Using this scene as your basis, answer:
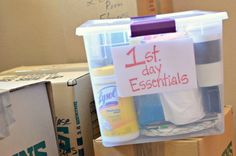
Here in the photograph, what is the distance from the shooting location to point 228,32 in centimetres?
161

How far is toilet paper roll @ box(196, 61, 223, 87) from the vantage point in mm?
984

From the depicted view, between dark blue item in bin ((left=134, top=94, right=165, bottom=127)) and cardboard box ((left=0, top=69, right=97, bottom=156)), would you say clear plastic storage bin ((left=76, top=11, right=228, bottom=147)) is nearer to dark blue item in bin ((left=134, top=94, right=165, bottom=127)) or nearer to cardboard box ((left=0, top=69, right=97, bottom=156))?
dark blue item in bin ((left=134, top=94, right=165, bottom=127))

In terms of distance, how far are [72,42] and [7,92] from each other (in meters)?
0.54

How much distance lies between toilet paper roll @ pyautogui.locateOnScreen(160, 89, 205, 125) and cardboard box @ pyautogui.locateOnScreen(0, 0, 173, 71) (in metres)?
0.50

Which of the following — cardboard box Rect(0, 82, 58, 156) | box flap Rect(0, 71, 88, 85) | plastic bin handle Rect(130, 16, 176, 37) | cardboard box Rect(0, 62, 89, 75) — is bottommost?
cardboard box Rect(0, 82, 58, 156)

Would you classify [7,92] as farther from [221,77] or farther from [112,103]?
[221,77]

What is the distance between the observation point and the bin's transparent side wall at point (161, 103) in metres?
0.98

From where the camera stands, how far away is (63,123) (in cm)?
129

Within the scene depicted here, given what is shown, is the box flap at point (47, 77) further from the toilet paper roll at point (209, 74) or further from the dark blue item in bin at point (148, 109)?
the toilet paper roll at point (209, 74)

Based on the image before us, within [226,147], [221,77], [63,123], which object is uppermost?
[221,77]

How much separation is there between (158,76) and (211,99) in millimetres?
148

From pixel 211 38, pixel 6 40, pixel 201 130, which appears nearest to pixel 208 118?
pixel 201 130

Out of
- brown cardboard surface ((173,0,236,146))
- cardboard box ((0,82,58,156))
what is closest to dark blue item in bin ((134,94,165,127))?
cardboard box ((0,82,58,156))

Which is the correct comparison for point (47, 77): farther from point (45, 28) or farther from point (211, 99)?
point (211, 99)
